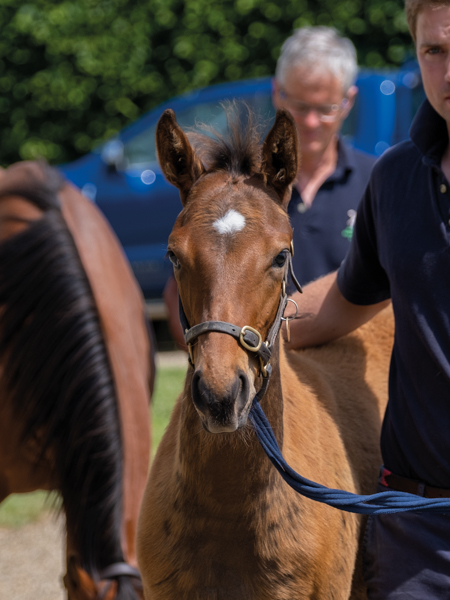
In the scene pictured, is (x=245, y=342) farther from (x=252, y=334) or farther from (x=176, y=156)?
(x=176, y=156)

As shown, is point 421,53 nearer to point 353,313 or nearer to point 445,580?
point 353,313

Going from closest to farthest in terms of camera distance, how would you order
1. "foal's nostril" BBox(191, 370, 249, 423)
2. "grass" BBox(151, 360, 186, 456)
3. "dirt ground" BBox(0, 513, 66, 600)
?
"foal's nostril" BBox(191, 370, 249, 423) → "dirt ground" BBox(0, 513, 66, 600) → "grass" BBox(151, 360, 186, 456)

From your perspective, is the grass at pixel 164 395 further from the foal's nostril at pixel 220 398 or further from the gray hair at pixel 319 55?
the foal's nostril at pixel 220 398

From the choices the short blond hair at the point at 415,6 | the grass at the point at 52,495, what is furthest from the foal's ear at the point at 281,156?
the grass at the point at 52,495

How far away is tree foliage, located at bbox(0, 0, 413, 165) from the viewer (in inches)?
387

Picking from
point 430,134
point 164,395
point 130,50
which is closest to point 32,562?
point 164,395

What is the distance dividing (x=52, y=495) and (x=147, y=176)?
4.57m

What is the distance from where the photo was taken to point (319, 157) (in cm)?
324

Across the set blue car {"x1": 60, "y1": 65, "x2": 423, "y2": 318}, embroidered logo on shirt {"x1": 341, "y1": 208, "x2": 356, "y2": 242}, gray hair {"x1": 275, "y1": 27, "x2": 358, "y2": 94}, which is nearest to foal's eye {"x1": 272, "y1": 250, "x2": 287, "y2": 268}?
embroidered logo on shirt {"x1": 341, "y1": 208, "x2": 356, "y2": 242}

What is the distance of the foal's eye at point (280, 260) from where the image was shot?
6.36 feet

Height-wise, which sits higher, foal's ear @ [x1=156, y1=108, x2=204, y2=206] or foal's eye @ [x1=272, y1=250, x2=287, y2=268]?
foal's ear @ [x1=156, y1=108, x2=204, y2=206]

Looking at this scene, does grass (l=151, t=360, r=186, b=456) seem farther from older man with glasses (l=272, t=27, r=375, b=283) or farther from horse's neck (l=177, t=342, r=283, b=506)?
horse's neck (l=177, t=342, r=283, b=506)

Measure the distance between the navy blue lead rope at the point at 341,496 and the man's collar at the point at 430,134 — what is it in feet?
2.86

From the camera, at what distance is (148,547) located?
2.07 metres
